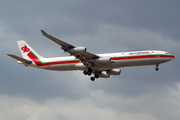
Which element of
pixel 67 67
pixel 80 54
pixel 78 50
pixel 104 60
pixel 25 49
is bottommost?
pixel 67 67

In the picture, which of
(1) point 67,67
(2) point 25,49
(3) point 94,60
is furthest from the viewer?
(2) point 25,49

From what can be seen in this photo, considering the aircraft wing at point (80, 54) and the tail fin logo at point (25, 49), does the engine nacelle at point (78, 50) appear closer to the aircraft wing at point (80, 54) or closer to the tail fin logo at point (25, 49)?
the aircraft wing at point (80, 54)

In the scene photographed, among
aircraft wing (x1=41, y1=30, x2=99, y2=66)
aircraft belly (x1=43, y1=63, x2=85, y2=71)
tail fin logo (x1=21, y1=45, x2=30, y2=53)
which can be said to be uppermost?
tail fin logo (x1=21, y1=45, x2=30, y2=53)

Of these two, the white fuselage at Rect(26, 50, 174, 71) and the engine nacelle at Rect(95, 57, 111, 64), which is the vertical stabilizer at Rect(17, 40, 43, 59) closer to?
the white fuselage at Rect(26, 50, 174, 71)

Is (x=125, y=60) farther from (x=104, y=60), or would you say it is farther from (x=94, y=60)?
(x=94, y=60)

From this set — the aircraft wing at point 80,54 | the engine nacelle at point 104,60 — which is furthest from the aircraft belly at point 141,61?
the aircraft wing at point 80,54

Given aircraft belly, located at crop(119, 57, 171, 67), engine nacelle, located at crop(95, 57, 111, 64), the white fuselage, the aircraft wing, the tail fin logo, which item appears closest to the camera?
the aircraft wing

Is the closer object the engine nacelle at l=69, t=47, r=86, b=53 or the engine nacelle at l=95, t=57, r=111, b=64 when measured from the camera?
the engine nacelle at l=69, t=47, r=86, b=53

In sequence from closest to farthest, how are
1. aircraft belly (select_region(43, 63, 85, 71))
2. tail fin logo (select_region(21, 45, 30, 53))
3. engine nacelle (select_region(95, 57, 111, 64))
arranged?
engine nacelle (select_region(95, 57, 111, 64)) < aircraft belly (select_region(43, 63, 85, 71)) < tail fin logo (select_region(21, 45, 30, 53))

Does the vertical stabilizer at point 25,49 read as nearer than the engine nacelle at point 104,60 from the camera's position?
No

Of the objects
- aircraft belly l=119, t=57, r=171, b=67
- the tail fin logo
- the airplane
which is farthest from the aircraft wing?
the tail fin logo

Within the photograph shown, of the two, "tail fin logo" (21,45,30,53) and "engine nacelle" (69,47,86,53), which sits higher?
"tail fin logo" (21,45,30,53)

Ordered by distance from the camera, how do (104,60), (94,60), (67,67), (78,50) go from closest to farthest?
1. (78,50)
2. (104,60)
3. (94,60)
4. (67,67)

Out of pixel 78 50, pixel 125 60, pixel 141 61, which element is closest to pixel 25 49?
pixel 78 50
